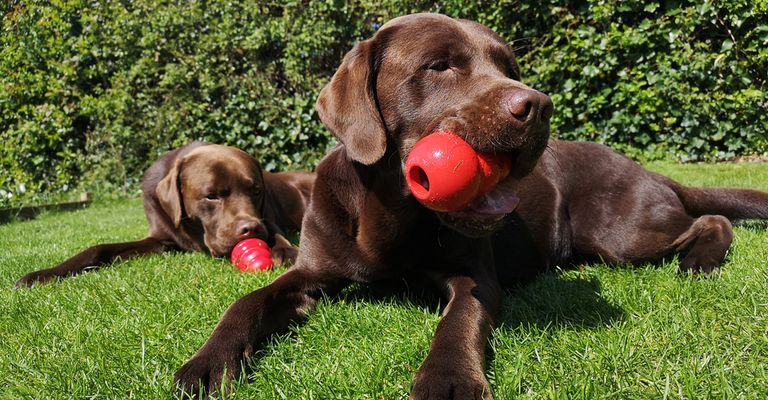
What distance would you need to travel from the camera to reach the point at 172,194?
4.49 meters

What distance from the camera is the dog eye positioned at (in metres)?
2.43

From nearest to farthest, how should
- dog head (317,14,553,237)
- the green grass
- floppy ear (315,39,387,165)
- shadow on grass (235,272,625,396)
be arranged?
1. the green grass
2. dog head (317,14,553,237)
3. shadow on grass (235,272,625,396)
4. floppy ear (315,39,387,165)

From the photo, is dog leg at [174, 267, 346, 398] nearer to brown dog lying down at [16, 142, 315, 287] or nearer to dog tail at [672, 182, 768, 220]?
brown dog lying down at [16, 142, 315, 287]

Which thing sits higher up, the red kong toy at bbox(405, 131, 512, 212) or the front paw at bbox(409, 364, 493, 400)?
the red kong toy at bbox(405, 131, 512, 212)

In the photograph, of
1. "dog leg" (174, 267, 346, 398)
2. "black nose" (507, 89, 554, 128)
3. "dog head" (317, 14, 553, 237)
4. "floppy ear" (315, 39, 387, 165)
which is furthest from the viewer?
"floppy ear" (315, 39, 387, 165)

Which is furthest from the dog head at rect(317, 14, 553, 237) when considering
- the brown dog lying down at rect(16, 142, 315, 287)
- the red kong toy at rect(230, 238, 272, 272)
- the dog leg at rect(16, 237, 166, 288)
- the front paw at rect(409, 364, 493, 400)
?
the dog leg at rect(16, 237, 166, 288)

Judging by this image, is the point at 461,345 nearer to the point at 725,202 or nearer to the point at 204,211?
the point at 725,202

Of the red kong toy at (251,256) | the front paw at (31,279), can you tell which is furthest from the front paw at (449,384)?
the front paw at (31,279)

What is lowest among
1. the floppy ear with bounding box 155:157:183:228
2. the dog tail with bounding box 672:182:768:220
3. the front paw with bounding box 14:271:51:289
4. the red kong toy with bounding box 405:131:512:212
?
the front paw with bounding box 14:271:51:289

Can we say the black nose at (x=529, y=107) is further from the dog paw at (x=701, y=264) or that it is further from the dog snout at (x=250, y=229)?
the dog snout at (x=250, y=229)

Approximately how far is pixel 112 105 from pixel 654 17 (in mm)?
7902

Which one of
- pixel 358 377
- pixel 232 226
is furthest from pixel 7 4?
pixel 358 377

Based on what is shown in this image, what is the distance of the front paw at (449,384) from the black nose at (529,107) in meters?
0.85

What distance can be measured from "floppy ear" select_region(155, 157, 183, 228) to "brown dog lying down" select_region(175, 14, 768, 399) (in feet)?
6.42
